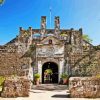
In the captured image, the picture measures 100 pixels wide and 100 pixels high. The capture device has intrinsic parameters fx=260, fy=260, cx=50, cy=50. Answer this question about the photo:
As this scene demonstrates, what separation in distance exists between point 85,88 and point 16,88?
4.14 meters

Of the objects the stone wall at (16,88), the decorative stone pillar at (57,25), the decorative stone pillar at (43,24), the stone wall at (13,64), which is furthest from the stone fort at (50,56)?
the stone wall at (16,88)

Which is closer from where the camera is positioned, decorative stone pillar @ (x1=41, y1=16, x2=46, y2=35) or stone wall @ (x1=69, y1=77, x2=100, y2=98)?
stone wall @ (x1=69, y1=77, x2=100, y2=98)

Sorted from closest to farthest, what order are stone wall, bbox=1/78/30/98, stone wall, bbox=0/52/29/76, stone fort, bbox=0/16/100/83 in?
stone wall, bbox=1/78/30/98
stone fort, bbox=0/16/100/83
stone wall, bbox=0/52/29/76

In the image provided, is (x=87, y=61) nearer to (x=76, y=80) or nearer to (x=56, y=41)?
(x=56, y=41)

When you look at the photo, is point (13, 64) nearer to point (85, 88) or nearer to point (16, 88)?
point (16, 88)

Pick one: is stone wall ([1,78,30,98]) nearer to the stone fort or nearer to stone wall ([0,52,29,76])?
the stone fort

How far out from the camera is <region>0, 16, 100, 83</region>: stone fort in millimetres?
30953

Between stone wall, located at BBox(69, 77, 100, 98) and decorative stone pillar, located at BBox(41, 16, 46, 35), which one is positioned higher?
decorative stone pillar, located at BBox(41, 16, 46, 35)

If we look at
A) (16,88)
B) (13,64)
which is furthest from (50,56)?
(16,88)

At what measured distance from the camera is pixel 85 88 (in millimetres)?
15648

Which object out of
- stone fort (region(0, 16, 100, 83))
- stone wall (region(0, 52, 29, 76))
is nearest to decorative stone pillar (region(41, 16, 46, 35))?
stone fort (region(0, 16, 100, 83))

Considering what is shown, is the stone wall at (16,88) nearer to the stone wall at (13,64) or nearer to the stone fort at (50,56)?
the stone fort at (50,56)

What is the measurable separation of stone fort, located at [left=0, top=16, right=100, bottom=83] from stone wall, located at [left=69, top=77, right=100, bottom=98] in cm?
1465

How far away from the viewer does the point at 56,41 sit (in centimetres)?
3241
